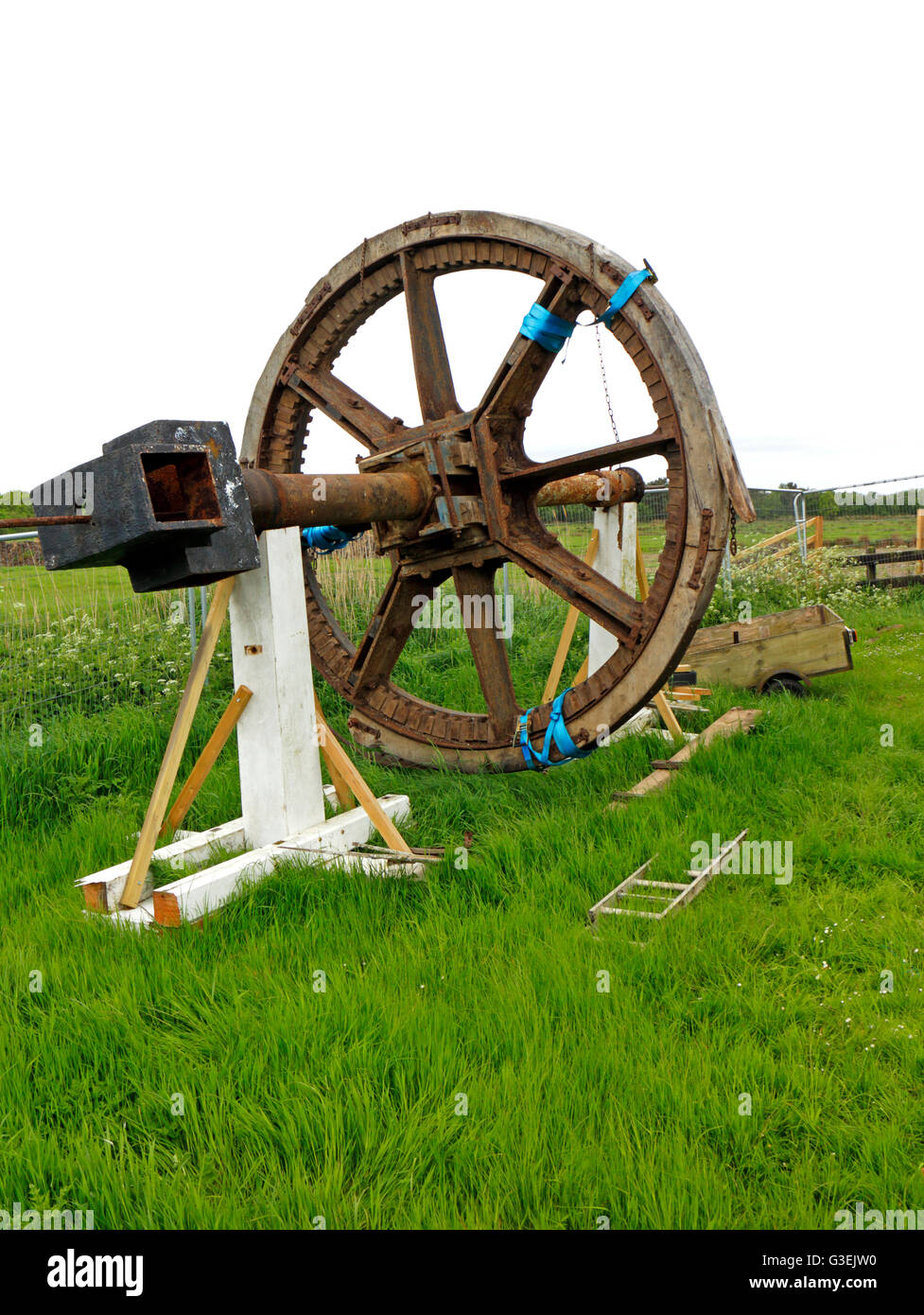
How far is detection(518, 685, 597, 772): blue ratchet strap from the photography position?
4.45 metres

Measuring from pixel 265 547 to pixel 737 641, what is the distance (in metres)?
4.29

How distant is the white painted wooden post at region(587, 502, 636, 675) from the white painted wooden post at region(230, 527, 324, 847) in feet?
7.28

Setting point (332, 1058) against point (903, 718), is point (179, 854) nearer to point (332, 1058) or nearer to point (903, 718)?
point (332, 1058)

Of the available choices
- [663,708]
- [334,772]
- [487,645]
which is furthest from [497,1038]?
[663,708]

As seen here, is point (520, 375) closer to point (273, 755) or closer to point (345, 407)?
point (345, 407)

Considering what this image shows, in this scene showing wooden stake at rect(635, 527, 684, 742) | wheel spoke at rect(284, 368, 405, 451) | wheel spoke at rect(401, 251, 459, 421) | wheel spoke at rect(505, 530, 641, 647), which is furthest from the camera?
wooden stake at rect(635, 527, 684, 742)

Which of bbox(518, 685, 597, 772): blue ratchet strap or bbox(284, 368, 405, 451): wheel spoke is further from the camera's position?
bbox(284, 368, 405, 451): wheel spoke

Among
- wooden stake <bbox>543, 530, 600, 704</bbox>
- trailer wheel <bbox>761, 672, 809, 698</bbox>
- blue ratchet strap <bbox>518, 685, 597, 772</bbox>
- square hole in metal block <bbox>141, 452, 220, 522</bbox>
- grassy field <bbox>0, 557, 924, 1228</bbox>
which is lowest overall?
grassy field <bbox>0, 557, 924, 1228</bbox>

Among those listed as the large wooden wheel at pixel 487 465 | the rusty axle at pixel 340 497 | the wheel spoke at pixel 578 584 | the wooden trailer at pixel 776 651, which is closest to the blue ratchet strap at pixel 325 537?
the large wooden wheel at pixel 487 465

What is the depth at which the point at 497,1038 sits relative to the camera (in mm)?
2658

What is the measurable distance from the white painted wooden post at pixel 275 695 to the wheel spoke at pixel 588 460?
1180 millimetres

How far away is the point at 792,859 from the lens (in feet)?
13.0

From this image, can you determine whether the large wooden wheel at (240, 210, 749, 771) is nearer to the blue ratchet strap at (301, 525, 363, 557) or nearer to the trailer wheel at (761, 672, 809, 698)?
the blue ratchet strap at (301, 525, 363, 557)

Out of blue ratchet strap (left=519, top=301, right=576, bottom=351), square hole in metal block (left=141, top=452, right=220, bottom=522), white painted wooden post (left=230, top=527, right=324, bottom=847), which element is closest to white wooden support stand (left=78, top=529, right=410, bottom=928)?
white painted wooden post (left=230, top=527, right=324, bottom=847)
